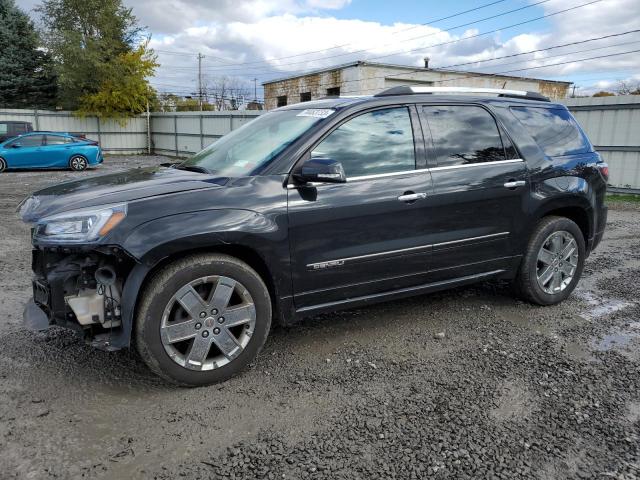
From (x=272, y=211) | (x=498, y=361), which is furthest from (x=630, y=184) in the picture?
(x=272, y=211)

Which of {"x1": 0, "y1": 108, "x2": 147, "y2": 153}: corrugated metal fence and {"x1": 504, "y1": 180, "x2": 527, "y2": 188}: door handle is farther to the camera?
{"x1": 0, "y1": 108, "x2": 147, "y2": 153}: corrugated metal fence

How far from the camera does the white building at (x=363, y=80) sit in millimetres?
25922

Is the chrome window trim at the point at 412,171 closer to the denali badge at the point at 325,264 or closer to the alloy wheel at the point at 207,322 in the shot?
the denali badge at the point at 325,264

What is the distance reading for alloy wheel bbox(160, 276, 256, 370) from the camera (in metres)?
3.07

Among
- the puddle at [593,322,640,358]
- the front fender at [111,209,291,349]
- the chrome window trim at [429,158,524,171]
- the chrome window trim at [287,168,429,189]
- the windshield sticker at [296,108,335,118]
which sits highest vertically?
the windshield sticker at [296,108,335,118]

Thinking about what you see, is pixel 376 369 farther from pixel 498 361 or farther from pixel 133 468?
pixel 133 468

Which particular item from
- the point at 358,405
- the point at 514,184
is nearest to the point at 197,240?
the point at 358,405

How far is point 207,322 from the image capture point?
10.3ft

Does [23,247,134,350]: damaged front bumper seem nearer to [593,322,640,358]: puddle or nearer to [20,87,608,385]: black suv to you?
[20,87,608,385]: black suv

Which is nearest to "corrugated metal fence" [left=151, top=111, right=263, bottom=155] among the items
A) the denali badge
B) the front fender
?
the denali badge

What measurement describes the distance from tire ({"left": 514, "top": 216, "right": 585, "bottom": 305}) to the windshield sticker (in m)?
2.18

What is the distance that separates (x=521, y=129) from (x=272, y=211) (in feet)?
8.22

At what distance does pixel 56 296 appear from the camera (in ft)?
9.91

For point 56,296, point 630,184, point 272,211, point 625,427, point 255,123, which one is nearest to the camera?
point 625,427
